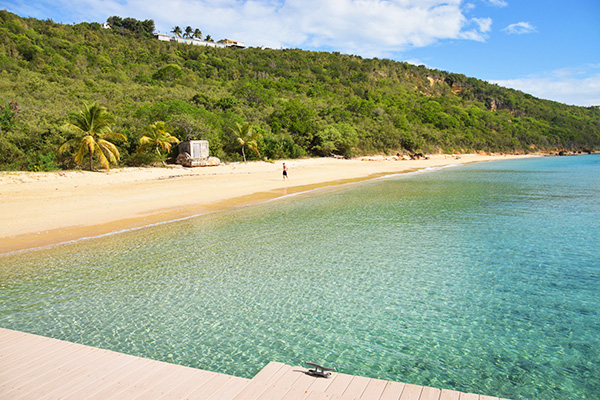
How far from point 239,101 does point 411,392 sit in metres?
49.0

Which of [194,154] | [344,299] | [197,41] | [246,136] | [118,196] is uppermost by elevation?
[197,41]

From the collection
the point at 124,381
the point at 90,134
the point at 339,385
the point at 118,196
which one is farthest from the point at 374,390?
the point at 90,134

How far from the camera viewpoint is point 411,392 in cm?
366

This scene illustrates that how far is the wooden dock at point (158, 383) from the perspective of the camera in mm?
3582

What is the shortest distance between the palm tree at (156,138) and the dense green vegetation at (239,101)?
662 millimetres

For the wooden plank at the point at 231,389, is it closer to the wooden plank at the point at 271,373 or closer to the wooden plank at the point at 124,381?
the wooden plank at the point at 271,373

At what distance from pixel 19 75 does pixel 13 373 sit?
47516 mm

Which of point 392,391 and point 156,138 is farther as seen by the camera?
point 156,138

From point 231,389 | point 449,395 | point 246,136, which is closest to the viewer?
point 449,395

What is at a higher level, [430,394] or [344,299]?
[430,394]

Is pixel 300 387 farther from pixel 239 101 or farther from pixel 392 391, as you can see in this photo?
pixel 239 101

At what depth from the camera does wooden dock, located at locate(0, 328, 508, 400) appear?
358cm

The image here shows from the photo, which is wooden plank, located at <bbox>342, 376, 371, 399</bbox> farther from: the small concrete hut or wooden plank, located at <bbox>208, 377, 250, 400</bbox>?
the small concrete hut

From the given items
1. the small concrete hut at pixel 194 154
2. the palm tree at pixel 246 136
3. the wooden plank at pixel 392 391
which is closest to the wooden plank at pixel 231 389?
the wooden plank at pixel 392 391
